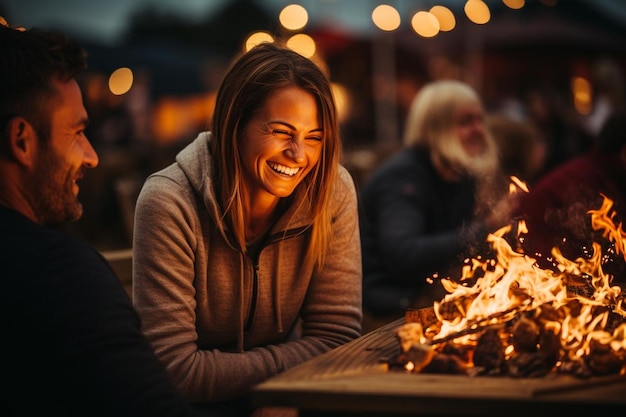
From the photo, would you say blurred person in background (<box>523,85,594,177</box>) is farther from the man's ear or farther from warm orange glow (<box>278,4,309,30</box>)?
the man's ear

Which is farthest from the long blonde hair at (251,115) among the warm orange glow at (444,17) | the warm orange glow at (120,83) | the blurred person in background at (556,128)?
the warm orange glow at (444,17)

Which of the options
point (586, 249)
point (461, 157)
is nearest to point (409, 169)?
point (461, 157)

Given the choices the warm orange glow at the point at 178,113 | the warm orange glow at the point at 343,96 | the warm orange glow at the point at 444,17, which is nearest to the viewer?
the warm orange glow at the point at 343,96

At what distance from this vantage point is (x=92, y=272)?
7.32 ft

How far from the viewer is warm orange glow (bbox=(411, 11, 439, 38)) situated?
18703 millimetres

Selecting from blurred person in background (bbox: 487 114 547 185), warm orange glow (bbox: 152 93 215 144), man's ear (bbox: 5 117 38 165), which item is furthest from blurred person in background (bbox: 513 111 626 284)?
warm orange glow (bbox: 152 93 215 144)

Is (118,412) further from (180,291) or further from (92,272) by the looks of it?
(180,291)

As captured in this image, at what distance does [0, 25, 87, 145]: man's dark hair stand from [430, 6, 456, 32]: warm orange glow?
17689 millimetres

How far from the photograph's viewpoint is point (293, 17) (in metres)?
20.1

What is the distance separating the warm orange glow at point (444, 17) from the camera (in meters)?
19.6

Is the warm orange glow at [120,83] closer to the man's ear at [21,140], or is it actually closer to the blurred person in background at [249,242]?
the blurred person in background at [249,242]

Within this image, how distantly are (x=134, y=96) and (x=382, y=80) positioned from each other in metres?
5.36

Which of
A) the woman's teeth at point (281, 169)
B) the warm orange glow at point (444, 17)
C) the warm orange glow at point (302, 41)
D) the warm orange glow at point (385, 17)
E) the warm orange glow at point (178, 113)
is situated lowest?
the warm orange glow at point (178, 113)

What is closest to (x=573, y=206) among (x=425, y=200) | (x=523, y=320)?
(x=523, y=320)
